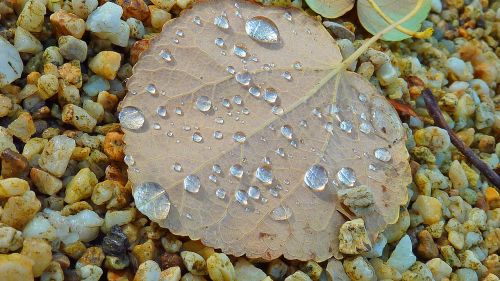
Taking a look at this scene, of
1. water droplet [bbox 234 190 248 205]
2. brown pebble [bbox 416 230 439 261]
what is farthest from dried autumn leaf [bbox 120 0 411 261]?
brown pebble [bbox 416 230 439 261]

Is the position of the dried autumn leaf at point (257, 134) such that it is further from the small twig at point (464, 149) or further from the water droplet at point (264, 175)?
the small twig at point (464, 149)

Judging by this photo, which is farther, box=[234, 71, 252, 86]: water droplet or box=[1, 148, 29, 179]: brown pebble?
box=[234, 71, 252, 86]: water droplet

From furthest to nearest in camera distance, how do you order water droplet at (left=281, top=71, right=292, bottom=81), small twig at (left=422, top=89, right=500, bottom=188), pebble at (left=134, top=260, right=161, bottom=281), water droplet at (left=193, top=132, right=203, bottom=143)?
small twig at (left=422, top=89, right=500, bottom=188) → water droplet at (left=281, top=71, right=292, bottom=81) → water droplet at (left=193, top=132, right=203, bottom=143) → pebble at (left=134, top=260, right=161, bottom=281)

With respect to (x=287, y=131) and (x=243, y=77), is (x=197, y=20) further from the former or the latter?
(x=287, y=131)

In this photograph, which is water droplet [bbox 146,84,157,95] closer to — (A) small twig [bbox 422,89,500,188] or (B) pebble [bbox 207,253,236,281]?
(B) pebble [bbox 207,253,236,281]

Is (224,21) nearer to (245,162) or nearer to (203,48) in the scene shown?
(203,48)

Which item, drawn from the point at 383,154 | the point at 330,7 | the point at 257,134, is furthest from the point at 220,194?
the point at 330,7

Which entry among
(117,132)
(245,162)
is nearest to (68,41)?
(117,132)
